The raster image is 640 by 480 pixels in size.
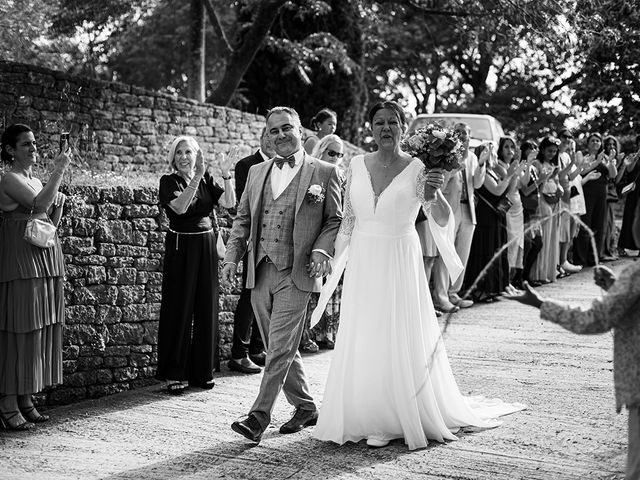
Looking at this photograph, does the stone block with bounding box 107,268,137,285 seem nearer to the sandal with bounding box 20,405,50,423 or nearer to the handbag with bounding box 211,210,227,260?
the handbag with bounding box 211,210,227,260

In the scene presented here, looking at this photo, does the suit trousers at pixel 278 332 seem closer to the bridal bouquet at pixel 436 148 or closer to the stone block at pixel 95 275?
the bridal bouquet at pixel 436 148

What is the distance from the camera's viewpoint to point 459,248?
12.2 m

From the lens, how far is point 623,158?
1772 cm

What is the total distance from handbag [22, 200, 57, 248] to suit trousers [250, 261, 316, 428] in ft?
5.41

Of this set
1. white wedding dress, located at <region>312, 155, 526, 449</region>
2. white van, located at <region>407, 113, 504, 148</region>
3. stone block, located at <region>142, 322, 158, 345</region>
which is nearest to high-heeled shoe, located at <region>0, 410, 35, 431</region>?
stone block, located at <region>142, 322, 158, 345</region>

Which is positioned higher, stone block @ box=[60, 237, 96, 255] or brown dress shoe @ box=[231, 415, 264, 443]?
stone block @ box=[60, 237, 96, 255]

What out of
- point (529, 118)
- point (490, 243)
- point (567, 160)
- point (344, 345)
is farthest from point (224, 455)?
point (529, 118)

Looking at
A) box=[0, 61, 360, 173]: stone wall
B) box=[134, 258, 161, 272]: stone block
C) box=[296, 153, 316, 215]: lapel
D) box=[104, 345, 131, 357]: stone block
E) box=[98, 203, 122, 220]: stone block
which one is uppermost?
box=[0, 61, 360, 173]: stone wall

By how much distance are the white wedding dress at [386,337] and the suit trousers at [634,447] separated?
2.04m

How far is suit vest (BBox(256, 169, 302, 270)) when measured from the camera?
638 cm

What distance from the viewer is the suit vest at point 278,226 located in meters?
6.38

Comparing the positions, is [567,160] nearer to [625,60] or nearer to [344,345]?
[625,60]

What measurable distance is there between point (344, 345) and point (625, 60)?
35.2 ft

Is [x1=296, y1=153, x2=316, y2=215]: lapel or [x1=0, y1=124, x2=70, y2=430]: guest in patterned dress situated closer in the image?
[x1=296, y1=153, x2=316, y2=215]: lapel
